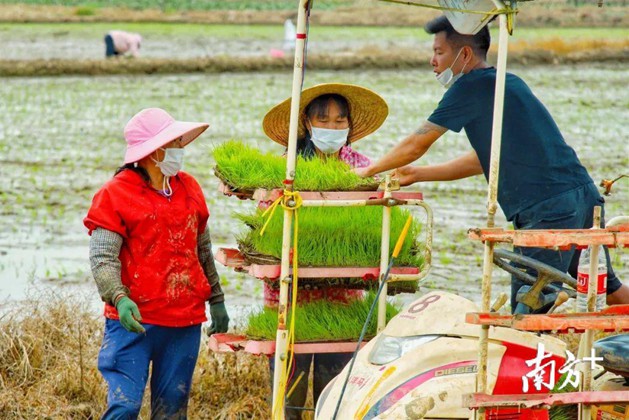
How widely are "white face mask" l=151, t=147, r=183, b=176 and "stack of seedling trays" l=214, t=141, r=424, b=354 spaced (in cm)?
19

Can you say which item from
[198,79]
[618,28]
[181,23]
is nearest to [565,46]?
[618,28]

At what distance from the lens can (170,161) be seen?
4.81 m

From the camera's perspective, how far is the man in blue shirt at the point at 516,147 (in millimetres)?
4824

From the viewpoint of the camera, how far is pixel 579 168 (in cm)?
492

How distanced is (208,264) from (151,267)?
417 millimetres

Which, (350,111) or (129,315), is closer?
(129,315)

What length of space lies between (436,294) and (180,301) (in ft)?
4.02

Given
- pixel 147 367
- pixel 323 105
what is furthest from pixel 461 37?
pixel 147 367

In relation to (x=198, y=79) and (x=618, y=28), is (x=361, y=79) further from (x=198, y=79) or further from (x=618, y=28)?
(x=618, y=28)

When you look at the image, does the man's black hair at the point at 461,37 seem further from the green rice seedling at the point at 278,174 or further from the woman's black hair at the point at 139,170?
the woman's black hair at the point at 139,170

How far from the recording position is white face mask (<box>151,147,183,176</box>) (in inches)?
189

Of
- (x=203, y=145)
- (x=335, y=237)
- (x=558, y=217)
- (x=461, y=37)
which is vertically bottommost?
(x=335, y=237)

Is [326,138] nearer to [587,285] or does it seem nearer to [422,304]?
[422,304]

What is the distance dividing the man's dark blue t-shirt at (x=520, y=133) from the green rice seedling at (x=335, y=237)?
0.48m
